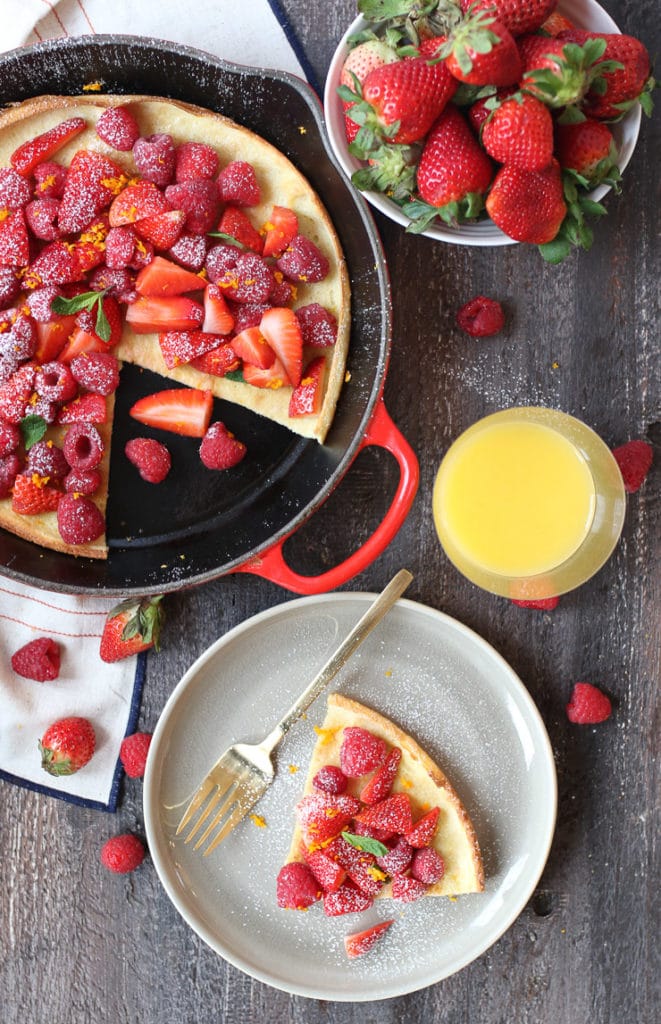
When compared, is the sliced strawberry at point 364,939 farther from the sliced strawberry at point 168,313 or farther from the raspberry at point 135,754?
the sliced strawberry at point 168,313

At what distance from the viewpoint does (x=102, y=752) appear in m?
2.33

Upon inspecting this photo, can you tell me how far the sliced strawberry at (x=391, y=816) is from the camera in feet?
7.14

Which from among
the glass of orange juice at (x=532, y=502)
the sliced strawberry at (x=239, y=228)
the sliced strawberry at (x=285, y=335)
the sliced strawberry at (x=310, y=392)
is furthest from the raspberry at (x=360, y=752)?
the sliced strawberry at (x=239, y=228)

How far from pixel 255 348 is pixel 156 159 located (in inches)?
20.5

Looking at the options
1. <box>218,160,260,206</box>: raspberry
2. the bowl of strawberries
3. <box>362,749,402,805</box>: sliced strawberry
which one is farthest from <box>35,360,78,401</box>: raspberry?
<box>362,749,402,805</box>: sliced strawberry

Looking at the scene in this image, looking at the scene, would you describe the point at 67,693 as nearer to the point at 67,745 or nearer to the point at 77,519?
the point at 67,745

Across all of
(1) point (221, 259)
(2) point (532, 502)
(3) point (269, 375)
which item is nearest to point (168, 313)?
(1) point (221, 259)

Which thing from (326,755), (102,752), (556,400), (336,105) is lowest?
(326,755)

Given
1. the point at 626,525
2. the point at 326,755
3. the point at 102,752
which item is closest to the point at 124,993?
the point at 102,752

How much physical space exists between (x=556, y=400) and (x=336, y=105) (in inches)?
35.1

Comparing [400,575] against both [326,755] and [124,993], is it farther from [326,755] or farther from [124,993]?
[124,993]

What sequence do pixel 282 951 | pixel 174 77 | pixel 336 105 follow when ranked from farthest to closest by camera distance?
pixel 282 951
pixel 174 77
pixel 336 105

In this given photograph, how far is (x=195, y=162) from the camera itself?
2133 mm

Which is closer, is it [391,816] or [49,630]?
[391,816]
